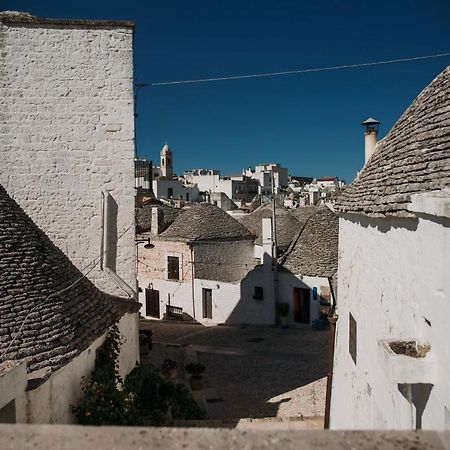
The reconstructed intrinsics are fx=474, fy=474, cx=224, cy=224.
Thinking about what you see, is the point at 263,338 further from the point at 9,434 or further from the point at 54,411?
the point at 9,434

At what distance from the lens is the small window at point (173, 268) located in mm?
26458

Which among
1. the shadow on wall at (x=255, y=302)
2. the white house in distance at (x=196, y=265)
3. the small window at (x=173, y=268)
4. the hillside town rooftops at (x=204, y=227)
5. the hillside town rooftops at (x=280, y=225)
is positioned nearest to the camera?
the shadow on wall at (x=255, y=302)

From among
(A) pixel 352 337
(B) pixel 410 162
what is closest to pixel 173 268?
(A) pixel 352 337

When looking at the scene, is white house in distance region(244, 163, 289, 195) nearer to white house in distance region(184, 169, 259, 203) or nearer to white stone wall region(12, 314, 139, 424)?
white house in distance region(184, 169, 259, 203)

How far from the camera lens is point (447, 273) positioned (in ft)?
13.6

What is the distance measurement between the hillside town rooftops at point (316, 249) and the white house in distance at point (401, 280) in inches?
526

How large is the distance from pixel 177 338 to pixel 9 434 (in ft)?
68.2

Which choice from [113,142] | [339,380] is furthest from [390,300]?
[113,142]

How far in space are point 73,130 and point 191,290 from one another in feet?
49.4

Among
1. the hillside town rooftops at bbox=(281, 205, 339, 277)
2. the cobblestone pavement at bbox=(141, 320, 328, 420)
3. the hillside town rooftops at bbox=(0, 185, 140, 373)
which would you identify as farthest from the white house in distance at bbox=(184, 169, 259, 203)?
the hillside town rooftops at bbox=(0, 185, 140, 373)

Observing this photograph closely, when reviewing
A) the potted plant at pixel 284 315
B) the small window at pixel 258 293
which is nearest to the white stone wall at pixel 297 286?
the potted plant at pixel 284 315

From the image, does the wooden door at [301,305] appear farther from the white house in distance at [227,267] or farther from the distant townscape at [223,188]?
the distant townscape at [223,188]

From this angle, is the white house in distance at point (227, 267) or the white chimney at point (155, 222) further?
the white chimney at point (155, 222)

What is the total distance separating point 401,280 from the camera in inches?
221
